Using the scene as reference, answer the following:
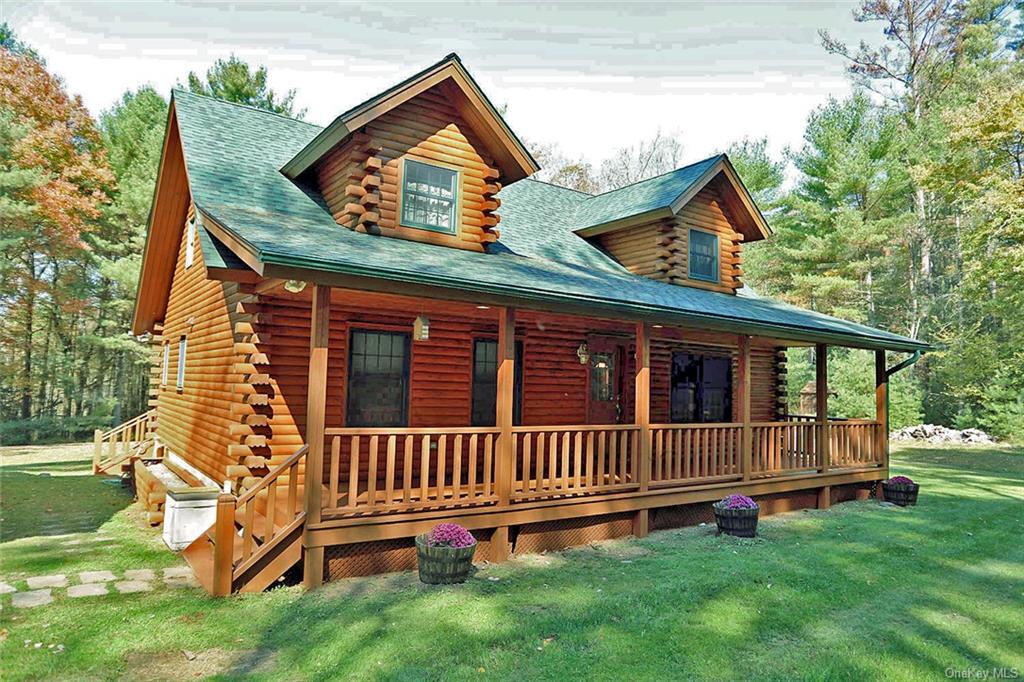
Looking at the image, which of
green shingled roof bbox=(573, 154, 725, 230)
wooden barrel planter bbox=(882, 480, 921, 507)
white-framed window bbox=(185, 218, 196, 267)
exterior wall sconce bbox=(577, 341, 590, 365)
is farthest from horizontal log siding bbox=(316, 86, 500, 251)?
wooden barrel planter bbox=(882, 480, 921, 507)

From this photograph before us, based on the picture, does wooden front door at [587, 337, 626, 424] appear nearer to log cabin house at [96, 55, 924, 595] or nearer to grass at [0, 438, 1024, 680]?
log cabin house at [96, 55, 924, 595]

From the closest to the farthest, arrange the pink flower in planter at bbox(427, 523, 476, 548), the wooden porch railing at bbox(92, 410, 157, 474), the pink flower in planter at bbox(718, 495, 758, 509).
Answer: the pink flower in planter at bbox(427, 523, 476, 548) → the pink flower in planter at bbox(718, 495, 758, 509) → the wooden porch railing at bbox(92, 410, 157, 474)

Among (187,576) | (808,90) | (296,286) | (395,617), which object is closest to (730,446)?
(395,617)

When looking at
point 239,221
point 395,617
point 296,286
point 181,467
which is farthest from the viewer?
point 181,467

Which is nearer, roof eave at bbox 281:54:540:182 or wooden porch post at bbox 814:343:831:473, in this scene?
roof eave at bbox 281:54:540:182

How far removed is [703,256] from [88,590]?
1248 cm

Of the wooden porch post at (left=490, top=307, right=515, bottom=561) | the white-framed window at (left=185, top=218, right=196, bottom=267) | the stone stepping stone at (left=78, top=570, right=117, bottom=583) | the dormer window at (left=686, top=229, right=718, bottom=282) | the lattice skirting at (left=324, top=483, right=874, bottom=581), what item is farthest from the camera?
the dormer window at (left=686, top=229, right=718, bottom=282)

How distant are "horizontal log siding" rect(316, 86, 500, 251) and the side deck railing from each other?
10.9 feet

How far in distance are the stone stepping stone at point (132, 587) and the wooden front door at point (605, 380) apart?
8126 millimetres

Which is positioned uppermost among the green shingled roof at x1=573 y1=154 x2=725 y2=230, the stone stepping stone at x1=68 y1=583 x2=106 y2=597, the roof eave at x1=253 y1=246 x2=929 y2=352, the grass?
the green shingled roof at x1=573 y1=154 x2=725 y2=230

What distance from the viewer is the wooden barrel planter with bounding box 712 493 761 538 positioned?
30.5 ft

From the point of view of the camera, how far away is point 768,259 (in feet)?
111

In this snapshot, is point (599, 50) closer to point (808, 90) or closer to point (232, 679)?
point (232, 679)

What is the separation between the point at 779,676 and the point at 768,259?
32.1 meters
